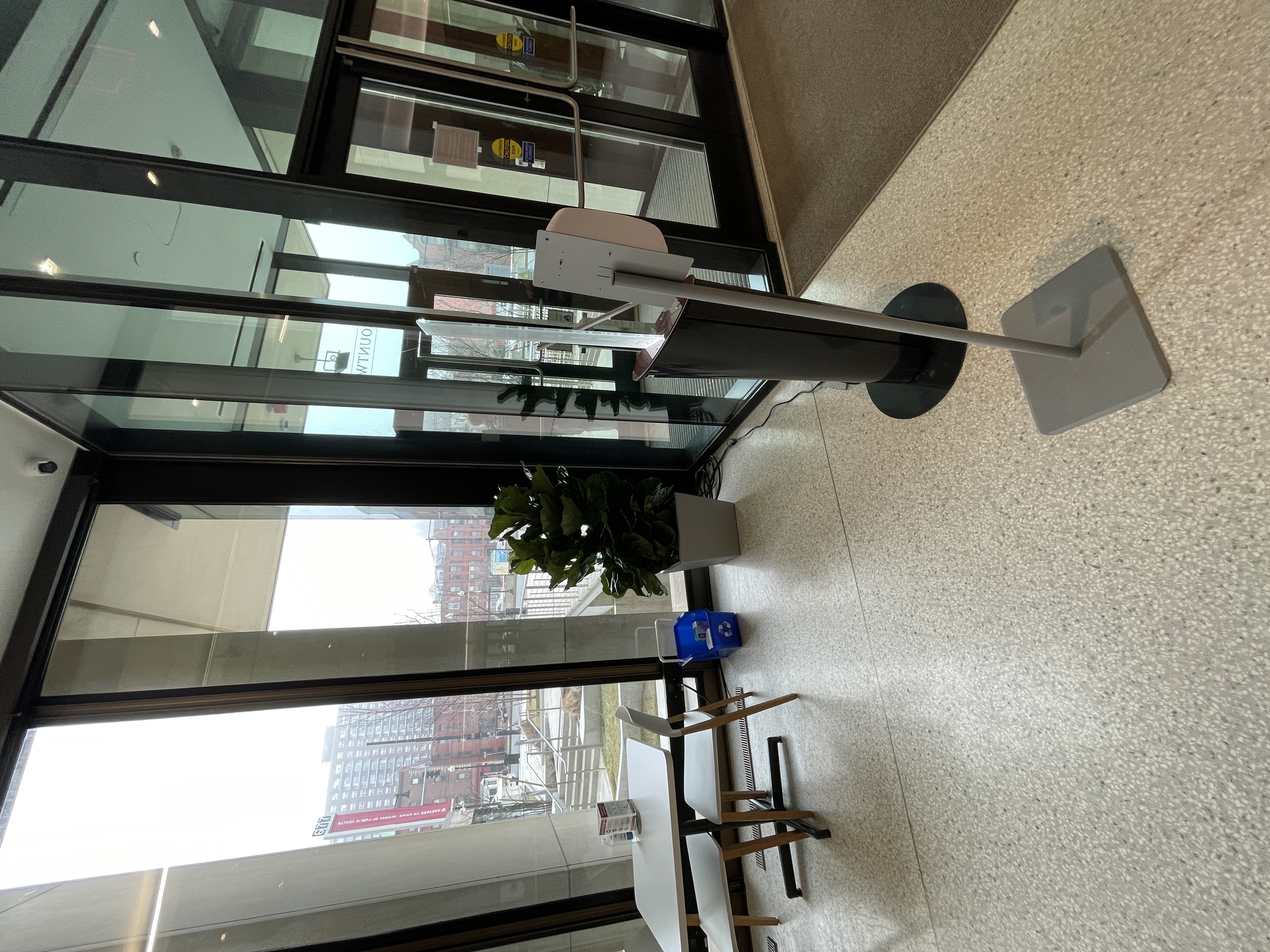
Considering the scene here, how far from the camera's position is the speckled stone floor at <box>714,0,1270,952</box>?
809 mm

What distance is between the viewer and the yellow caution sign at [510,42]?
207 centimetres

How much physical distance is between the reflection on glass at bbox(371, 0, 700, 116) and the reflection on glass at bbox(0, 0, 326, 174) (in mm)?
347

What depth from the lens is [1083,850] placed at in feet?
3.25

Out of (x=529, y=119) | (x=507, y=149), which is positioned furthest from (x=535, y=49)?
(x=507, y=149)

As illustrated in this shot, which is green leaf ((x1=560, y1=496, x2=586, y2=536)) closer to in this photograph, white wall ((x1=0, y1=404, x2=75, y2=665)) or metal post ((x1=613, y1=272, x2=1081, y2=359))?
metal post ((x1=613, y1=272, x2=1081, y2=359))

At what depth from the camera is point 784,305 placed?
0.74 m

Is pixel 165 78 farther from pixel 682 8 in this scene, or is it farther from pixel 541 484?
pixel 682 8

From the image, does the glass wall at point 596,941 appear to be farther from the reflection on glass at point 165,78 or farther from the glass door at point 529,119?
the reflection on glass at point 165,78

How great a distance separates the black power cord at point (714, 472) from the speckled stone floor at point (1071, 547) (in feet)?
2.63


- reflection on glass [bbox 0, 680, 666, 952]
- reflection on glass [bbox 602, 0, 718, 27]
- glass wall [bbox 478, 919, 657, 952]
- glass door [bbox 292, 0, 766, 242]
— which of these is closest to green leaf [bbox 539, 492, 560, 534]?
reflection on glass [bbox 0, 680, 666, 952]

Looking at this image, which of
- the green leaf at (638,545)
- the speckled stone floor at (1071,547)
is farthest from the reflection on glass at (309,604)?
the speckled stone floor at (1071,547)

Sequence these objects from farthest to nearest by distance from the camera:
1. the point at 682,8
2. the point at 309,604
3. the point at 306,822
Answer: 1. the point at 682,8
2. the point at 309,604
3. the point at 306,822

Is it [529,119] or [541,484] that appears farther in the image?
[541,484]

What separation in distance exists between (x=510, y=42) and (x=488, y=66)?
216mm
